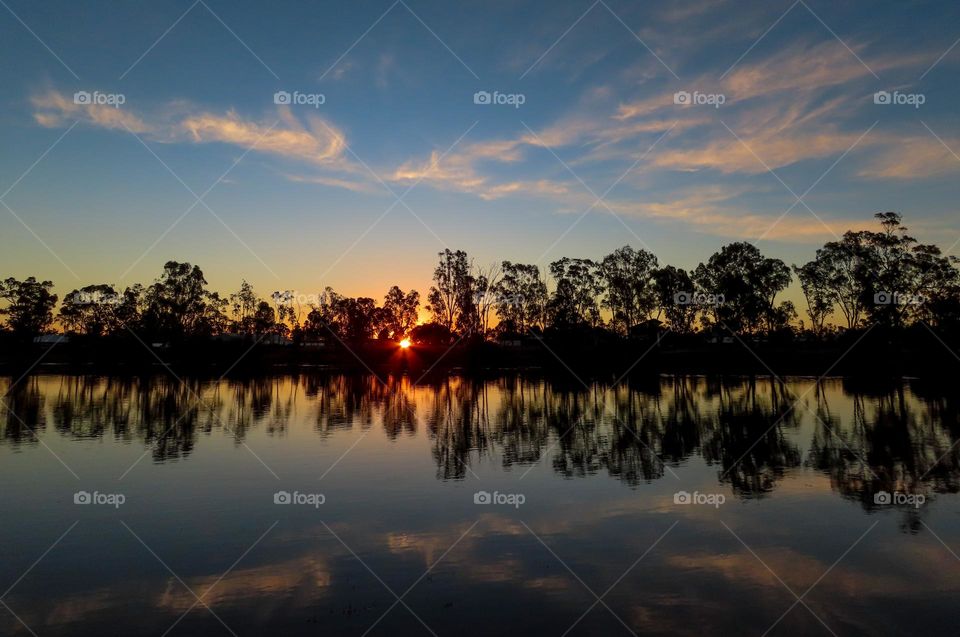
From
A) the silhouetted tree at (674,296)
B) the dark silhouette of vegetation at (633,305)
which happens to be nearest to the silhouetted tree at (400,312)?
the dark silhouette of vegetation at (633,305)

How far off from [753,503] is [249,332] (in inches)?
6800

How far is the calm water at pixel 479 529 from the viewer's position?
10031mm

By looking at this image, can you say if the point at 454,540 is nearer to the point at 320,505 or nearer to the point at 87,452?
the point at 320,505

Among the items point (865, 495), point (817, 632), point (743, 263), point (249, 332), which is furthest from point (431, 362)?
point (817, 632)

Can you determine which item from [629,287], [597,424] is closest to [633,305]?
[629,287]

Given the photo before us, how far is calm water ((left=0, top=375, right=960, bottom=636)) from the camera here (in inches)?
395

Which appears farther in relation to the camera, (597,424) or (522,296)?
(522,296)

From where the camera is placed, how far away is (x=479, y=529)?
14414 mm

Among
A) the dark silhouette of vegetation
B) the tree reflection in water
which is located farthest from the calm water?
the dark silhouette of vegetation

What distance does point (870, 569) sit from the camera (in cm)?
1199

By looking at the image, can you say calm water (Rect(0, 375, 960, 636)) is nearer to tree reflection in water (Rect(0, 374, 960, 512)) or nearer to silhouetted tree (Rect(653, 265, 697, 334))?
tree reflection in water (Rect(0, 374, 960, 512))

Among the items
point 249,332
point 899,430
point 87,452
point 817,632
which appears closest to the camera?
point 817,632

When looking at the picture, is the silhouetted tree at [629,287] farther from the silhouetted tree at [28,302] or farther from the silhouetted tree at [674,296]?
the silhouetted tree at [28,302]

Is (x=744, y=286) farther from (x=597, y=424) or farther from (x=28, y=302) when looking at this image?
(x=28, y=302)
